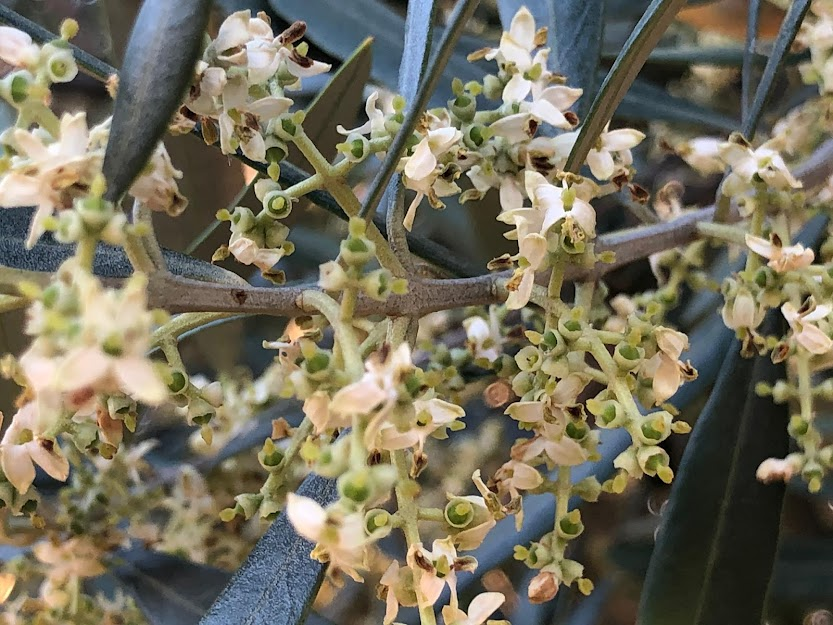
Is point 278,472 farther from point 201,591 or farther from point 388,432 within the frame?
point 201,591

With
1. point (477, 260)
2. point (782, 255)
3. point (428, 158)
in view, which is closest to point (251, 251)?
point (428, 158)

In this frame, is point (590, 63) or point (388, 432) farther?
point (590, 63)

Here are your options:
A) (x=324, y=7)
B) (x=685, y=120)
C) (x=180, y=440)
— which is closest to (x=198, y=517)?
(x=180, y=440)

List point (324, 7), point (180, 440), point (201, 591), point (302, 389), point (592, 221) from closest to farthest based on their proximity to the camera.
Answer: point (302, 389) < point (592, 221) < point (201, 591) < point (324, 7) < point (180, 440)

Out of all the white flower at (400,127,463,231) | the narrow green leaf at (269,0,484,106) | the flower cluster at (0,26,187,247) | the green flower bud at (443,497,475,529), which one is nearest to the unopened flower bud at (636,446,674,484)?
the green flower bud at (443,497,475,529)

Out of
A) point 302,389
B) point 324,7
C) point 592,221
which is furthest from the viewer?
point 324,7

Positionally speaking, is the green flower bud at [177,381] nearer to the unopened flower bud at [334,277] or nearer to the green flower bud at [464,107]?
the unopened flower bud at [334,277]

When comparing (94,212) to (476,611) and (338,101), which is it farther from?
(338,101)

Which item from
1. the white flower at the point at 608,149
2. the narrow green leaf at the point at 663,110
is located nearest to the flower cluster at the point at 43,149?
the white flower at the point at 608,149
